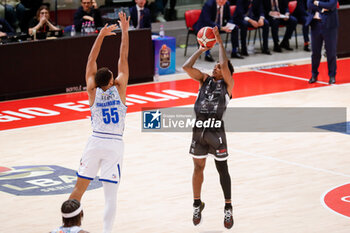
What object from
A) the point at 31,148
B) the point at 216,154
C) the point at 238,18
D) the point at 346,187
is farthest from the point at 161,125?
the point at 238,18

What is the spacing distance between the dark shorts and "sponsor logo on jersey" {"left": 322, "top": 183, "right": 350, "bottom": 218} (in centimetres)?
172

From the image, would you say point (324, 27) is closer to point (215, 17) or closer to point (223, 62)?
point (215, 17)

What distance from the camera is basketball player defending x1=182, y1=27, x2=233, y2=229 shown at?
8.06 metres

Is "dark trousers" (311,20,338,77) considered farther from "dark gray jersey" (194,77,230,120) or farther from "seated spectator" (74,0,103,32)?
"dark gray jersey" (194,77,230,120)

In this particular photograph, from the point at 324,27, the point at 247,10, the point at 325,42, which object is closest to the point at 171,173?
the point at 324,27

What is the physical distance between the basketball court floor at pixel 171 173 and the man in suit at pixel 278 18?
4.89 meters

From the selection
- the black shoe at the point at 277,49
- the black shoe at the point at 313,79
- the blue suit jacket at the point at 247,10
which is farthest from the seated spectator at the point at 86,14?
the black shoe at the point at 277,49

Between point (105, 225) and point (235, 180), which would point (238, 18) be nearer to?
point (235, 180)

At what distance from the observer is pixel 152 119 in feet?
45.6

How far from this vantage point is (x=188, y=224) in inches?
329

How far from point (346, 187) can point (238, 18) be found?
10824mm

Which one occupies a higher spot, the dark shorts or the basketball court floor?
the dark shorts

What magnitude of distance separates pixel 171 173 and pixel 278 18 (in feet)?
36.1

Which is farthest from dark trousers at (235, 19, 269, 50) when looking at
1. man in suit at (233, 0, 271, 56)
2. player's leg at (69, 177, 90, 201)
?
player's leg at (69, 177, 90, 201)
